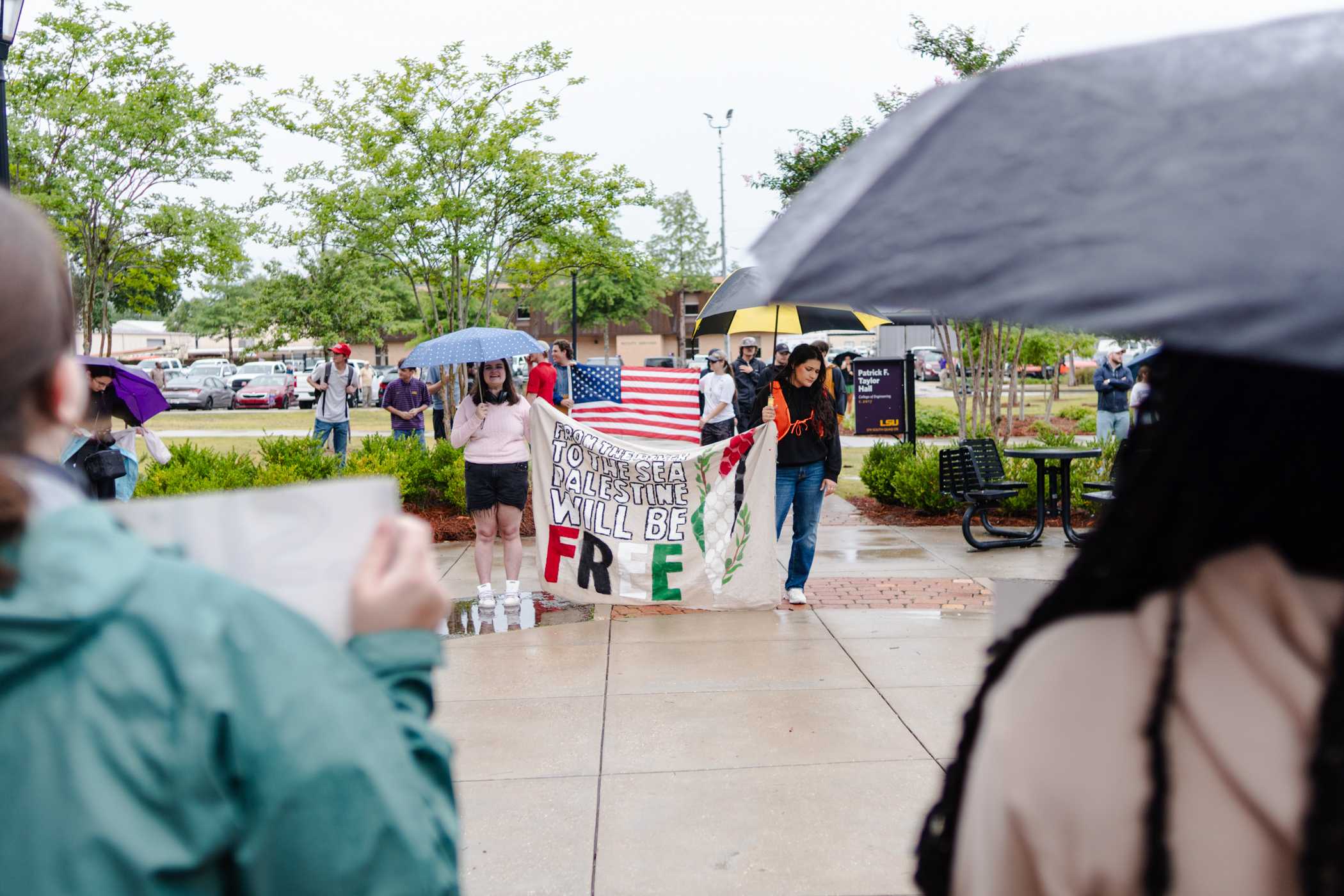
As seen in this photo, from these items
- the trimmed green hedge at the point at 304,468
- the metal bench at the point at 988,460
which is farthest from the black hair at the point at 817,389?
the metal bench at the point at 988,460

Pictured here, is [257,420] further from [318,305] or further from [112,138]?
[112,138]

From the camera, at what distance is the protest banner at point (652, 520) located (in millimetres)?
8047

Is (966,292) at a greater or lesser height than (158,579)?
greater

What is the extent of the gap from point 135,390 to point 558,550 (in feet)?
9.51

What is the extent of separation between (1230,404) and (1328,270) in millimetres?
261

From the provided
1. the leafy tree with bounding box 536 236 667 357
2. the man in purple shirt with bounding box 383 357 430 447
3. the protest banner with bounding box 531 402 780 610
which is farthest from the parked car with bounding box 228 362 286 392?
the protest banner with bounding box 531 402 780 610

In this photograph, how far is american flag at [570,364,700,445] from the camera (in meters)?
10.7

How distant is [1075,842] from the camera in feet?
3.78

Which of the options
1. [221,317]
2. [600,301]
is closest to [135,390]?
[600,301]

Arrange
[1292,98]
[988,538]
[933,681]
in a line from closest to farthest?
1. [1292,98]
2. [933,681]
3. [988,538]

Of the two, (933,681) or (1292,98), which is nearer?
(1292,98)

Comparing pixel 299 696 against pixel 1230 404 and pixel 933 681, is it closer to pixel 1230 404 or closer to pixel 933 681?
pixel 1230 404

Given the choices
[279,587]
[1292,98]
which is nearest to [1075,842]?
[1292,98]

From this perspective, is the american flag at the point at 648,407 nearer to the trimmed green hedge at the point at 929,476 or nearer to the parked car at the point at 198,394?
the trimmed green hedge at the point at 929,476
